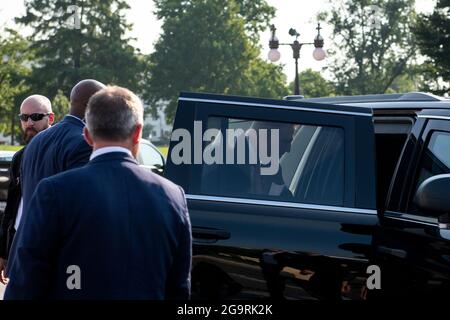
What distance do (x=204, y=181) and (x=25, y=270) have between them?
63.3 inches

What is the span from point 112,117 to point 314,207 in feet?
5.58

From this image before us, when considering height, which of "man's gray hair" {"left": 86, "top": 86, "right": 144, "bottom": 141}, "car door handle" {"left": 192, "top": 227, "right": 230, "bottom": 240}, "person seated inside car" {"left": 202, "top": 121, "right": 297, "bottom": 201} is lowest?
"car door handle" {"left": 192, "top": 227, "right": 230, "bottom": 240}

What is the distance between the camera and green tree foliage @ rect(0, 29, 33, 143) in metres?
55.0

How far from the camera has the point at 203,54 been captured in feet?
229

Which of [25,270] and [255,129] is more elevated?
[255,129]

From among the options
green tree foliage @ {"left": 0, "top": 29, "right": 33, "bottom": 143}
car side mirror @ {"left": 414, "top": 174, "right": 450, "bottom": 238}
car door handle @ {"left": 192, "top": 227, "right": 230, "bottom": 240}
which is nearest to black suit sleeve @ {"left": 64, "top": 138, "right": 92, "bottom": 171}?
car door handle @ {"left": 192, "top": 227, "right": 230, "bottom": 240}

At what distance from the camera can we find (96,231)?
8.93ft

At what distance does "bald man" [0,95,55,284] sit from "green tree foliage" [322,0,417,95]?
6107 cm

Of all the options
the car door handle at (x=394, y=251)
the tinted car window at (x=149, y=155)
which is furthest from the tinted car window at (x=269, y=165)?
the tinted car window at (x=149, y=155)

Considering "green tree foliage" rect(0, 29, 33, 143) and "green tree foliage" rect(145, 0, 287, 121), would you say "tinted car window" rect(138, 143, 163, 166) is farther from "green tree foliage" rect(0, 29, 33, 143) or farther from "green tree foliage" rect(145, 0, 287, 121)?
"green tree foliage" rect(145, 0, 287, 121)

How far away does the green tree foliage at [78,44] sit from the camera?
64.5 meters

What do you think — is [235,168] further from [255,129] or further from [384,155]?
[384,155]

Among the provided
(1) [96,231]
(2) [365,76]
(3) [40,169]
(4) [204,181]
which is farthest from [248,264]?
(2) [365,76]
